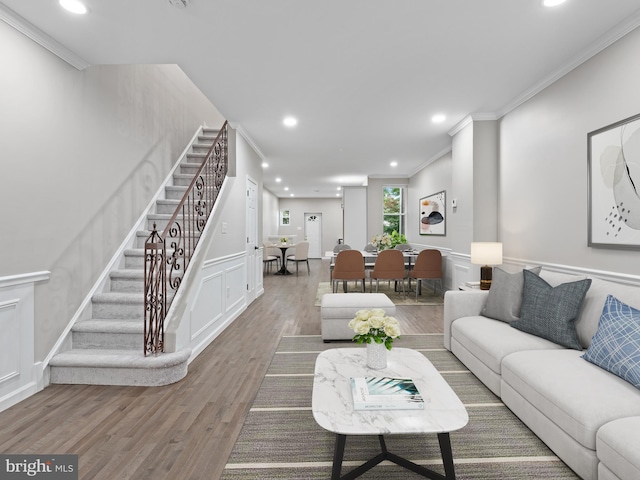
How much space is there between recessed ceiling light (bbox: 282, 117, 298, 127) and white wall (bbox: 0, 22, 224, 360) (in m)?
1.76

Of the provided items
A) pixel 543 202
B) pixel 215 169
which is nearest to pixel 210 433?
pixel 215 169

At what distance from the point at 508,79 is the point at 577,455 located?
3.28 metres

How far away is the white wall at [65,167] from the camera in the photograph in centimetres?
237

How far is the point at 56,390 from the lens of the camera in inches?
101

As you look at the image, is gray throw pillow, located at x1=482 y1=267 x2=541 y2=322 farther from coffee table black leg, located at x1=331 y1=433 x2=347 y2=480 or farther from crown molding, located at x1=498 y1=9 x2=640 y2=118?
coffee table black leg, located at x1=331 y1=433 x2=347 y2=480

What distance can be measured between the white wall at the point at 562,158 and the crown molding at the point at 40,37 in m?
4.40

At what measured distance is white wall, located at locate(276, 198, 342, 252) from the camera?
49.3 ft

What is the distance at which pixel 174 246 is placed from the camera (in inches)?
131

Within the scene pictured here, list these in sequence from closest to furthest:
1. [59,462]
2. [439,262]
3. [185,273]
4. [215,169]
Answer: [59,462] → [185,273] → [215,169] → [439,262]

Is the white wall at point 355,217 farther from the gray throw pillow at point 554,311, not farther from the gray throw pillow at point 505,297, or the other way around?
the gray throw pillow at point 554,311

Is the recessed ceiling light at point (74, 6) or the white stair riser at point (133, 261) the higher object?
the recessed ceiling light at point (74, 6)

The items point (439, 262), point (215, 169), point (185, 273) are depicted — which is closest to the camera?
point (185, 273)

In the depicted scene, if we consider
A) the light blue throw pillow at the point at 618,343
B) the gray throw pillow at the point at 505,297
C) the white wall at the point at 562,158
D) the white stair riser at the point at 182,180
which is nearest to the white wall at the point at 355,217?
the white stair riser at the point at 182,180

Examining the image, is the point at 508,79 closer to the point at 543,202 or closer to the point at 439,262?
the point at 543,202
